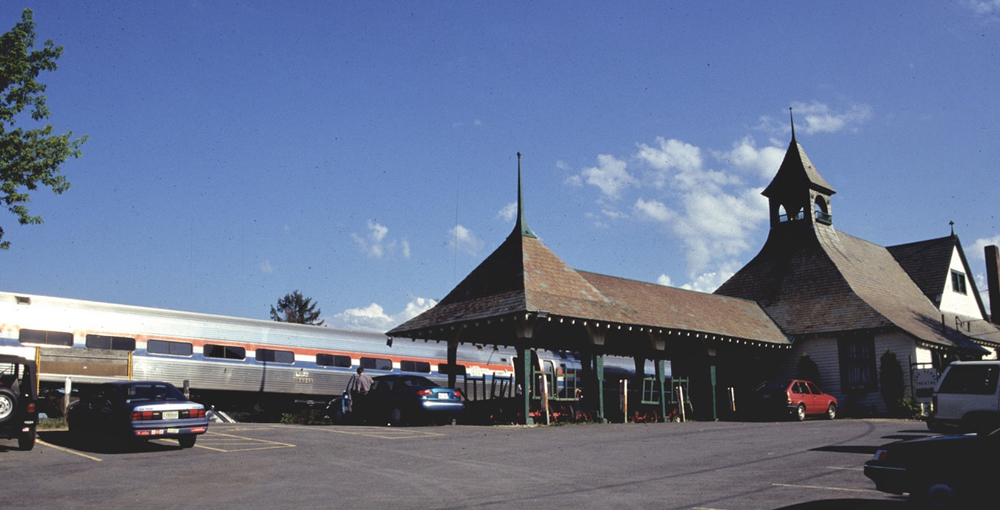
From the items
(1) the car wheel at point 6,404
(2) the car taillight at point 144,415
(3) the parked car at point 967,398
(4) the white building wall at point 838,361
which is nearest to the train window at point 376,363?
(4) the white building wall at point 838,361

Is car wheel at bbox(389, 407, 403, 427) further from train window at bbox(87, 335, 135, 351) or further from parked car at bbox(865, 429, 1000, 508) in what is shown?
parked car at bbox(865, 429, 1000, 508)


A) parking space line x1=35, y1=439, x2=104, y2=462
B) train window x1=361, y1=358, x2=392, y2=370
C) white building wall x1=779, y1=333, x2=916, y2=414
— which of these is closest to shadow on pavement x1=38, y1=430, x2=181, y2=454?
parking space line x1=35, y1=439, x2=104, y2=462

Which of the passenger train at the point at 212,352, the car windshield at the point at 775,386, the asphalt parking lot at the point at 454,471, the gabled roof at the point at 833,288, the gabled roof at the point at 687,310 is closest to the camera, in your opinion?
the asphalt parking lot at the point at 454,471

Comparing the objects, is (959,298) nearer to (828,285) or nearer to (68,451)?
(828,285)

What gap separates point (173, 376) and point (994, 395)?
76.6ft

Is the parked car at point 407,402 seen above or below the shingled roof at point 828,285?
below

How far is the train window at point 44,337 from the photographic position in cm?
2477

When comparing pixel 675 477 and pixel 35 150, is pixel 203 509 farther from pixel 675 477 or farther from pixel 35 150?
pixel 35 150

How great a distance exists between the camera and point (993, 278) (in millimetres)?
47125

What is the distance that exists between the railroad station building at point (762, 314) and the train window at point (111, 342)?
8.15 m

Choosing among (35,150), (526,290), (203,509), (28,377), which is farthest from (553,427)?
(35,150)

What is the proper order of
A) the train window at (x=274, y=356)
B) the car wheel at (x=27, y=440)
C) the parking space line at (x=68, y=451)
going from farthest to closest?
the train window at (x=274, y=356)
the car wheel at (x=27, y=440)
the parking space line at (x=68, y=451)

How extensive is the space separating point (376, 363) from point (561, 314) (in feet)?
40.5

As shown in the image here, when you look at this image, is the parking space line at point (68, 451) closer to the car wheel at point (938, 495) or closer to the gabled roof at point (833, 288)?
the car wheel at point (938, 495)
